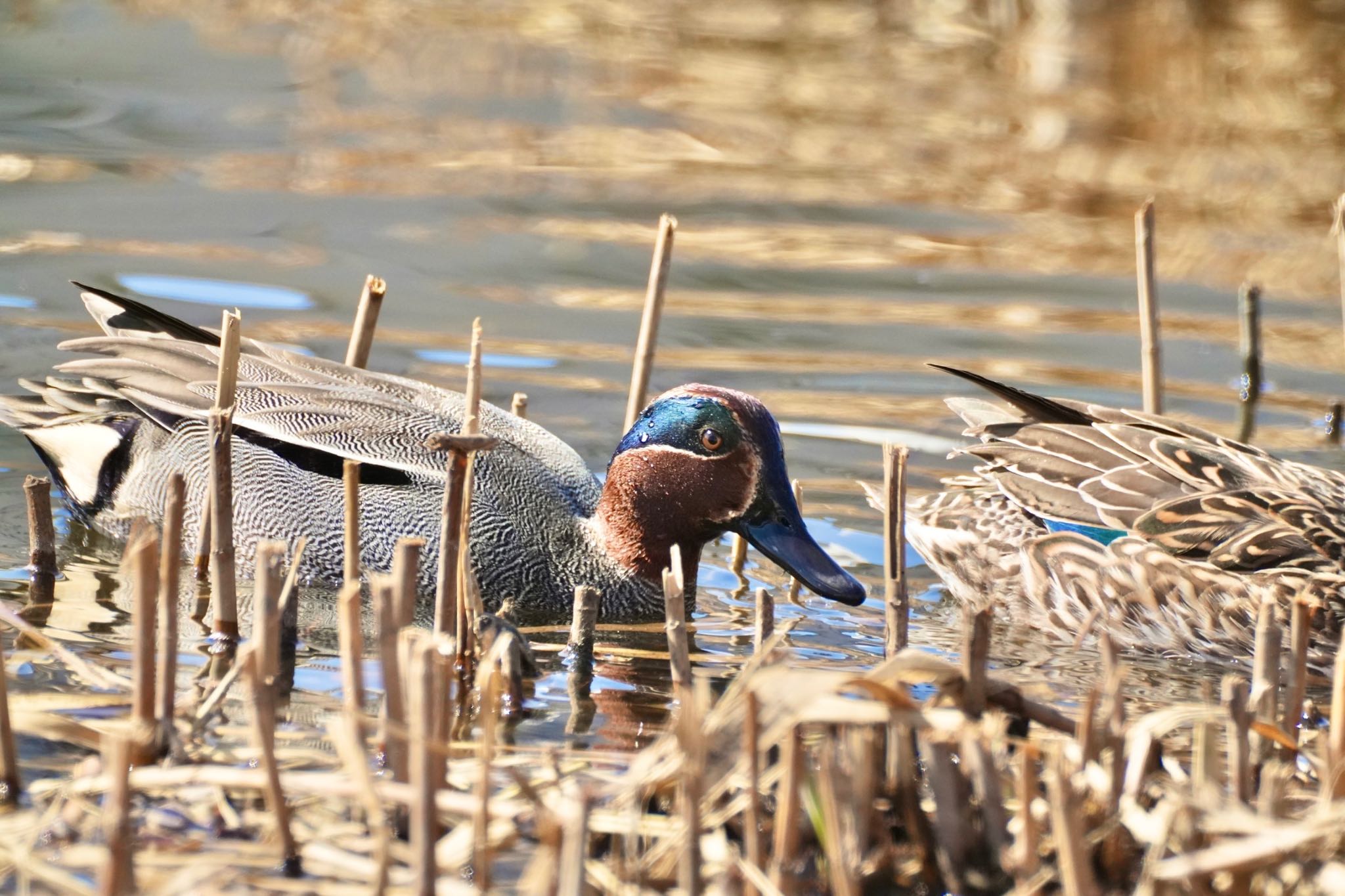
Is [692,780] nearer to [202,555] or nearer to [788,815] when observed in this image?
[788,815]

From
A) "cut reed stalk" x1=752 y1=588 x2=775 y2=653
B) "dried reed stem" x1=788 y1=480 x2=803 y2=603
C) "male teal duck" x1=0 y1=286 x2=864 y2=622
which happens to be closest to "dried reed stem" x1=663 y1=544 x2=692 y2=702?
"cut reed stalk" x1=752 y1=588 x2=775 y2=653

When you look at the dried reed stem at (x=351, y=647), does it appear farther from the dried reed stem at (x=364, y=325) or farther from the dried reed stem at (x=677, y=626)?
the dried reed stem at (x=364, y=325)

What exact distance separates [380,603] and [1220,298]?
7679mm

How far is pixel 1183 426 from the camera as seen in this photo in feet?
21.0

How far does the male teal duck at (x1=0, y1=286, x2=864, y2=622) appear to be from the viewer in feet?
18.8

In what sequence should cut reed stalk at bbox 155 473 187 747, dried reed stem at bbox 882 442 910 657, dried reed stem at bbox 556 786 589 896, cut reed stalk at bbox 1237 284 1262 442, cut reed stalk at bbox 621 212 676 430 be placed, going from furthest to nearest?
cut reed stalk at bbox 1237 284 1262 442 → cut reed stalk at bbox 621 212 676 430 → dried reed stem at bbox 882 442 910 657 → cut reed stalk at bbox 155 473 187 747 → dried reed stem at bbox 556 786 589 896

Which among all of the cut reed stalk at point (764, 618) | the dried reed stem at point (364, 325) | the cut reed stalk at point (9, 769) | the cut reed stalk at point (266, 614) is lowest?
the cut reed stalk at point (9, 769)

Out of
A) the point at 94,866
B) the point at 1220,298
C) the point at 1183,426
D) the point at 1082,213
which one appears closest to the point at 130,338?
the point at 94,866

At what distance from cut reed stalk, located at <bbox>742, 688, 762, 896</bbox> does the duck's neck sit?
256 centimetres

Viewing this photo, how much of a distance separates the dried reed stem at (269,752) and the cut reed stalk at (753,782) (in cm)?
89

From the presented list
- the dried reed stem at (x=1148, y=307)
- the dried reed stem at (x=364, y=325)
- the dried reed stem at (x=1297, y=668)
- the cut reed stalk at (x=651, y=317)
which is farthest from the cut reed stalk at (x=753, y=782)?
the dried reed stem at (x=1148, y=307)

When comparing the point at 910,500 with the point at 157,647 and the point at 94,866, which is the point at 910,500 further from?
the point at 94,866

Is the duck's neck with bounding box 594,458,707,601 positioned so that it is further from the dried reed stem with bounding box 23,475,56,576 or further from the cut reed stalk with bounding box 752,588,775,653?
the dried reed stem with bounding box 23,475,56,576

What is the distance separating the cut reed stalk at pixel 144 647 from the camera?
3.42 metres
